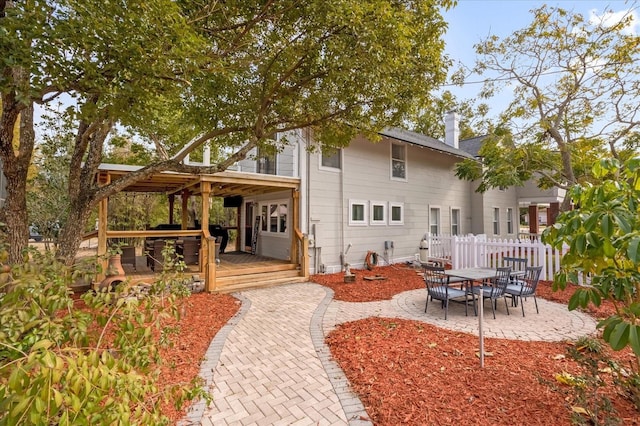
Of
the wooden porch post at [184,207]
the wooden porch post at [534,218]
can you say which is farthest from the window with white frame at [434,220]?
the wooden porch post at [184,207]

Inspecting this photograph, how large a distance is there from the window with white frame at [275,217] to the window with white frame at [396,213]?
4208 millimetres

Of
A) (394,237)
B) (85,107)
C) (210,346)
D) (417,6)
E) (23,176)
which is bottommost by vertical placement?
(210,346)

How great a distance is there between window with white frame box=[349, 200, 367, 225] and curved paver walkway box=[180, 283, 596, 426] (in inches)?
144

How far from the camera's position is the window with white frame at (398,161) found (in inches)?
497

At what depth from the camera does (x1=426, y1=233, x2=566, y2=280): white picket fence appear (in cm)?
859

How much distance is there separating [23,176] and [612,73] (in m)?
15.5

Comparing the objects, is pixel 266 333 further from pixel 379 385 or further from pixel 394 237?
pixel 394 237

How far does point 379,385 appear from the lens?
3389 mm

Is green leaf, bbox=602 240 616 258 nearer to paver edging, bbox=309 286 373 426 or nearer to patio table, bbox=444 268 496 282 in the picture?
paver edging, bbox=309 286 373 426

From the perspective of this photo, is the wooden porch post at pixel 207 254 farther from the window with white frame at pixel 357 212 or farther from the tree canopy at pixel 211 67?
the window with white frame at pixel 357 212

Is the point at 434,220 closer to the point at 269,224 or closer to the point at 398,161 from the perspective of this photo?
the point at 398,161

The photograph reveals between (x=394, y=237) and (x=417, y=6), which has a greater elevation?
(x=417, y=6)

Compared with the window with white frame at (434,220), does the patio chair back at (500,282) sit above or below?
below

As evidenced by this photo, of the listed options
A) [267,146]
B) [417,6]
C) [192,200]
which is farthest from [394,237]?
[192,200]
